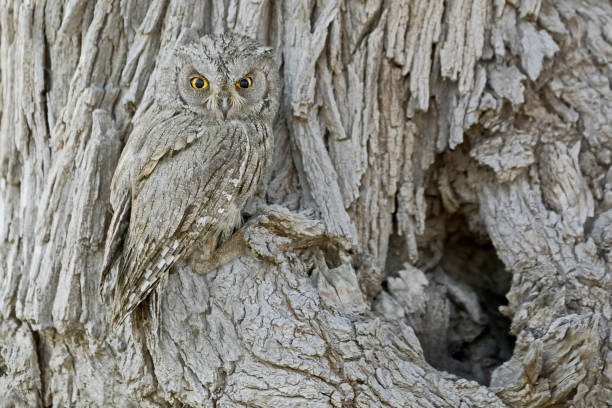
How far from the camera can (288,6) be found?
3277 mm

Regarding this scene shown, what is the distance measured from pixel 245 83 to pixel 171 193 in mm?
597

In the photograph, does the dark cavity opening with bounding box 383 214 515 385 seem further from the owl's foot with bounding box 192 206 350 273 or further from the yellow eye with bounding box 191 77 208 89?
the yellow eye with bounding box 191 77 208 89

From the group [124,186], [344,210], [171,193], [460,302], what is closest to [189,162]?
[171,193]

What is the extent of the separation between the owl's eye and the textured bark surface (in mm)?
265

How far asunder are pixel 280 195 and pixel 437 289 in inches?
42.3

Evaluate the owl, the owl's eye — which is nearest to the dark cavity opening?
the owl

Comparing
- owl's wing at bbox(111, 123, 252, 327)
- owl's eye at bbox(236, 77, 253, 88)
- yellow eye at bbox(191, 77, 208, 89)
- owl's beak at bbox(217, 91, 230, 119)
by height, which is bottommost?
owl's wing at bbox(111, 123, 252, 327)

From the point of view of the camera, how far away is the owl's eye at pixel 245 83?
292 cm

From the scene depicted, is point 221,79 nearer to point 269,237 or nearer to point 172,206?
point 172,206

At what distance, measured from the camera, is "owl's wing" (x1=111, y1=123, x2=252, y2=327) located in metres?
2.72

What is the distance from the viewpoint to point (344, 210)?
311cm

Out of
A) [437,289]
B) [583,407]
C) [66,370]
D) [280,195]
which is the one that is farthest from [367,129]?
[66,370]

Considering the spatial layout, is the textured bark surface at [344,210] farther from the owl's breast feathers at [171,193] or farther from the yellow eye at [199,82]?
the yellow eye at [199,82]

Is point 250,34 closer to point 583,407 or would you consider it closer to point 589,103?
point 589,103
